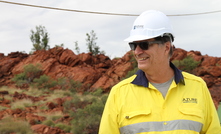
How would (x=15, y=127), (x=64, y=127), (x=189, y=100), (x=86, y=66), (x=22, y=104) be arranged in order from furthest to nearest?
(x=86, y=66) < (x=22, y=104) < (x=64, y=127) < (x=15, y=127) < (x=189, y=100)

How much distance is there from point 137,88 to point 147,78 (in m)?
0.12

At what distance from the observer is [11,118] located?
44.0 ft

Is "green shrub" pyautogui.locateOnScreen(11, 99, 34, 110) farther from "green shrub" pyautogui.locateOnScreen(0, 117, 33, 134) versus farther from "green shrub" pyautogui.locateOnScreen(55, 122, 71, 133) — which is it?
"green shrub" pyautogui.locateOnScreen(55, 122, 71, 133)

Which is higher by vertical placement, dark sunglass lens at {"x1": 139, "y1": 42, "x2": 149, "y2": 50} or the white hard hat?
the white hard hat

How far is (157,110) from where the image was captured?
2.17 m

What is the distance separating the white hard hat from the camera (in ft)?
7.53

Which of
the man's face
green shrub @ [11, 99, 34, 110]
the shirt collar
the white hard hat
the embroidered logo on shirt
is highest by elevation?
the white hard hat

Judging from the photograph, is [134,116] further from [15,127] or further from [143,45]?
[15,127]

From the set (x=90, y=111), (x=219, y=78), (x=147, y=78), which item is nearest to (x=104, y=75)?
(x=219, y=78)

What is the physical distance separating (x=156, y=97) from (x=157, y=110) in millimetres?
99

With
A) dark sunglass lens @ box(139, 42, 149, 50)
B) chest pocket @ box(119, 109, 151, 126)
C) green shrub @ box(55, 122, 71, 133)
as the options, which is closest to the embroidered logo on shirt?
chest pocket @ box(119, 109, 151, 126)

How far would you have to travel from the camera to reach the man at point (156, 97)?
2.14 metres

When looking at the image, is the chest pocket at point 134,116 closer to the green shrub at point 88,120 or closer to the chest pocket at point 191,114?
the chest pocket at point 191,114

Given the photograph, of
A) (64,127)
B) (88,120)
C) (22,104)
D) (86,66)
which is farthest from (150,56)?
(86,66)
